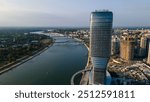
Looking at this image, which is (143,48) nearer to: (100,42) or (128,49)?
(128,49)

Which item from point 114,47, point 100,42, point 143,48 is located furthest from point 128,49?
point 100,42

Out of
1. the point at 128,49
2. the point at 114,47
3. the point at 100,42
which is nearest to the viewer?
the point at 100,42

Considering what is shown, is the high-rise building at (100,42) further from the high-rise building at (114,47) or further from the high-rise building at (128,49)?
the high-rise building at (114,47)

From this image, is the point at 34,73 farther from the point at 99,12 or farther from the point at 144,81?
the point at 144,81

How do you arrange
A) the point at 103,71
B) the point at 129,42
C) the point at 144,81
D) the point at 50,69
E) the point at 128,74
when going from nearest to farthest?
the point at 103,71 → the point at 144,81 → the point at 128,74 → the point at 50,69 → the point at 129,42

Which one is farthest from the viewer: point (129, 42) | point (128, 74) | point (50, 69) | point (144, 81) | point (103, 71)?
point (129, 42)

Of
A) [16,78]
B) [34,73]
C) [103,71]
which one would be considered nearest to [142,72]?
[103,71]

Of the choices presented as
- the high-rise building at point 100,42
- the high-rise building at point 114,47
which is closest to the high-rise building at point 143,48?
the high-rise building at point 114,47

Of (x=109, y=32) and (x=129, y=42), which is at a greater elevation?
(x=109, y=32)
